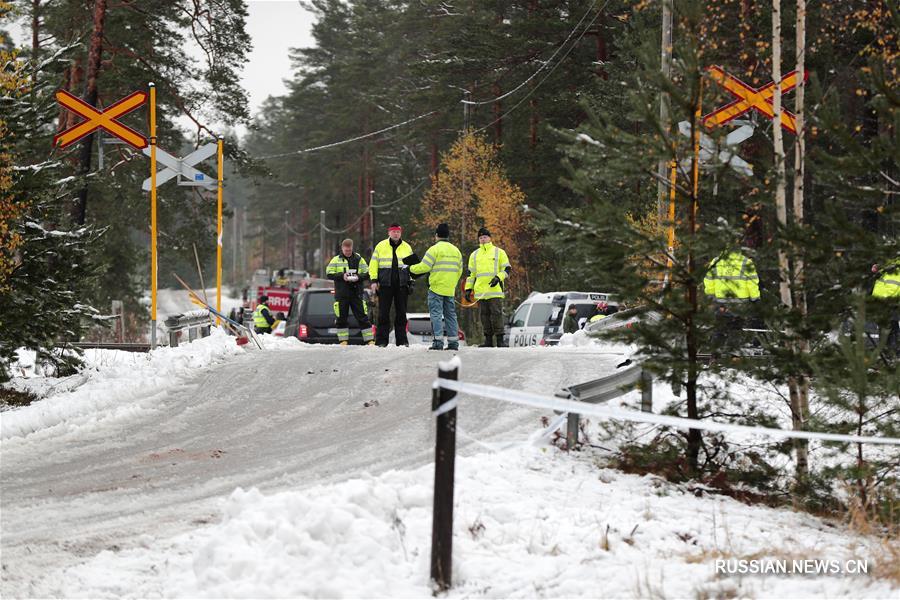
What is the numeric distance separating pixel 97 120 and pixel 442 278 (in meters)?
6.11

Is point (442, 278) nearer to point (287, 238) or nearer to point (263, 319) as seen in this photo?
point (263, 319)

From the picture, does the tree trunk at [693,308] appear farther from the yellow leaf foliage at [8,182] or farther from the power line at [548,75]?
the power line at [548,75]

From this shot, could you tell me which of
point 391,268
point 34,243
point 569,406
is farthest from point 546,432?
point 391,268

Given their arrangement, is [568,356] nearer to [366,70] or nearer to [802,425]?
[802,425]

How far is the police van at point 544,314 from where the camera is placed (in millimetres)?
24406

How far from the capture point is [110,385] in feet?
47.4

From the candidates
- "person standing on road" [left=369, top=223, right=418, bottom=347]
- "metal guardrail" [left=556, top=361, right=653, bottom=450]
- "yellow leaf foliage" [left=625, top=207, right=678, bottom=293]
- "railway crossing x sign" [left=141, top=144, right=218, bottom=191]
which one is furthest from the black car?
"yellow leaf foliage" [left=625, top=207, right=678, bottom=293]

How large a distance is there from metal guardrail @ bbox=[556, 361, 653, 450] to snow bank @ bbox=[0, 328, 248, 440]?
5818 millimetres

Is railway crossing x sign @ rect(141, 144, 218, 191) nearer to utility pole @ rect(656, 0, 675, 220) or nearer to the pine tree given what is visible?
the pine tree

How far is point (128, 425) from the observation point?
41.4 ft

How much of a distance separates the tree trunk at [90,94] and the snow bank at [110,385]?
411 centimetres

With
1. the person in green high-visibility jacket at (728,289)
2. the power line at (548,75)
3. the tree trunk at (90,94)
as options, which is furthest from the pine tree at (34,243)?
the power line at (548,75)

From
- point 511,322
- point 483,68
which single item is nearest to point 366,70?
point 483,68

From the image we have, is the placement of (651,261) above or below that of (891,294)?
above
